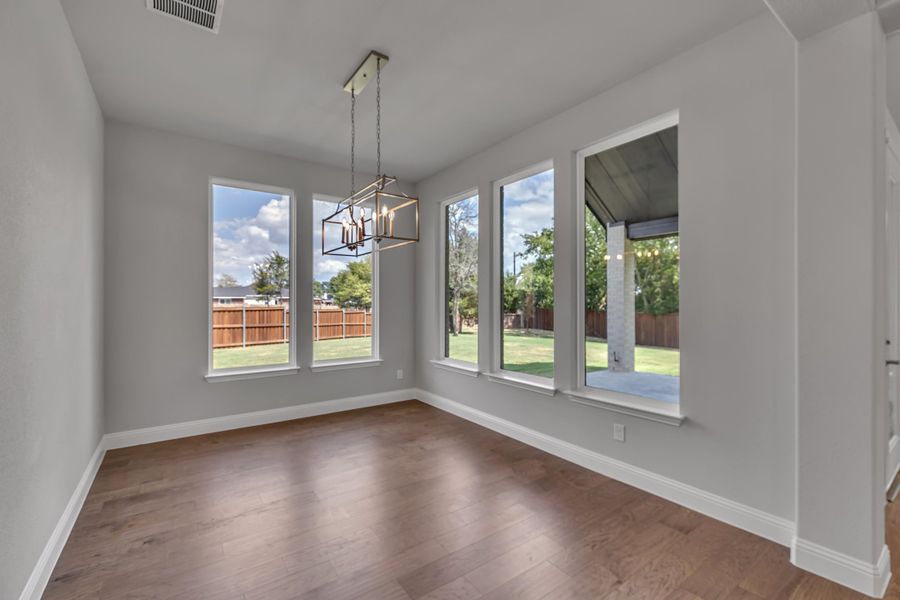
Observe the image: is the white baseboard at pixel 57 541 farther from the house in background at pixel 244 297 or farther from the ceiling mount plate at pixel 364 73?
the ceiling mount plate at pixel 364 73

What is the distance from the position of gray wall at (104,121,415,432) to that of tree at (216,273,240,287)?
18 cm

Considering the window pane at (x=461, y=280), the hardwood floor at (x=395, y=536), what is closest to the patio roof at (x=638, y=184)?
the window pane at (x=461, y=280)

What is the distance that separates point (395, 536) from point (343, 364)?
278cm

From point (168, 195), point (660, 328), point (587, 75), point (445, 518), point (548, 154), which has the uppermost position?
point (587, 75)

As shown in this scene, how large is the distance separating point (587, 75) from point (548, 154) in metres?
0.76

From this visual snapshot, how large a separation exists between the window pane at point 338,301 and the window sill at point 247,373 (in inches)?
13.2

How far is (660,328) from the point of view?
2840 millimetres

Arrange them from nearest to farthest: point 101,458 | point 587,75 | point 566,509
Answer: point 566,509 < point 587,75 < point 101,458

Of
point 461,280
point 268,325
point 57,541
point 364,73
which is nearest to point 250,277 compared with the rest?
point 268,325

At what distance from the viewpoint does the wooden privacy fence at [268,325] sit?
13.8 ft

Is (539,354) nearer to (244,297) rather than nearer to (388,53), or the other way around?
(388,53)

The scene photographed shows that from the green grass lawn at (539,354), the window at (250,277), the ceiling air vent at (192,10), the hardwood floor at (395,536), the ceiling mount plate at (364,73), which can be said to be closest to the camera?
the hardwood floor at (395,536)

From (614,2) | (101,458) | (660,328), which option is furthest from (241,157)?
(660,328)

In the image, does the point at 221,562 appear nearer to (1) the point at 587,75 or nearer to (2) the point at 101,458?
(2) the point at 101,458
